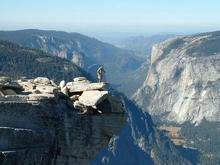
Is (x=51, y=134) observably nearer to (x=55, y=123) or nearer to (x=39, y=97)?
(x=55, y=123)

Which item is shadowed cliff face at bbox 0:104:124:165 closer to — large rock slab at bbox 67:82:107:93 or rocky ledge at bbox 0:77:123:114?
rocky ledge at bbox 0:77:123:114

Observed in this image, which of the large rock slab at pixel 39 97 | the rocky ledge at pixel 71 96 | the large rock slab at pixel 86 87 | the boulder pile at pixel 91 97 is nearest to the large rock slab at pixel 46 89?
the rocky ledge at pixel 71 96

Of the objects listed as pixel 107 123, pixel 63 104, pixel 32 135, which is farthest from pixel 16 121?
pixel 107 123

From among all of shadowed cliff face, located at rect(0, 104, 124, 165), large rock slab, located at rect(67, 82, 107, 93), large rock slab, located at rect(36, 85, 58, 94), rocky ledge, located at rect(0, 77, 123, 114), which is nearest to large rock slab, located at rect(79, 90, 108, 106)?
rocky ledge, located at rect(0, 77, 123, 114)

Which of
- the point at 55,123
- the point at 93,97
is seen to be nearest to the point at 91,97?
the point at 93,97

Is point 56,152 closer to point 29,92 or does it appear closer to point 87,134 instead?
point 87,134

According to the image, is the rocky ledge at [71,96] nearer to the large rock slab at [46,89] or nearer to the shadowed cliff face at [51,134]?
the large rock slab at [46,89]

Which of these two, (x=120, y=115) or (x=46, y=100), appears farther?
(x=120, y=115)
